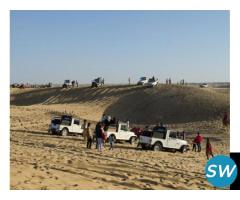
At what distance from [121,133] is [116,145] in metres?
1.32

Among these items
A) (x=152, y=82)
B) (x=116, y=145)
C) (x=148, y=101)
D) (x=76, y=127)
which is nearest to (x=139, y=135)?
(x=116, y=145)

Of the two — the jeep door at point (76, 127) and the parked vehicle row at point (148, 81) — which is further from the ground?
the parked vehicle row at point (148, 81)

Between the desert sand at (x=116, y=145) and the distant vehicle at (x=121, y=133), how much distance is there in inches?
19.9

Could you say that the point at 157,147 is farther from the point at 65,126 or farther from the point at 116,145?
the point at 65,126

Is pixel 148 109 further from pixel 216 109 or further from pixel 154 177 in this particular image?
pixel 154 177

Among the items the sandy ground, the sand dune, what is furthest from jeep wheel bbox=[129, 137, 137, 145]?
the sand dune

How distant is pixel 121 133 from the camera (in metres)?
27.4

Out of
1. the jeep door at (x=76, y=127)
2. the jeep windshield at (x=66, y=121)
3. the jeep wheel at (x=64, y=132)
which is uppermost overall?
the jeep windshield at (x=66, y=121)

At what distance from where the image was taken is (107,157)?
771 inches

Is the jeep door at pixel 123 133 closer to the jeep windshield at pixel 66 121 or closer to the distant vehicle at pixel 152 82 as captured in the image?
the jeep windshield at pixel 66 121

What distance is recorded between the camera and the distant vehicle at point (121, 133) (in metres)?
27.0

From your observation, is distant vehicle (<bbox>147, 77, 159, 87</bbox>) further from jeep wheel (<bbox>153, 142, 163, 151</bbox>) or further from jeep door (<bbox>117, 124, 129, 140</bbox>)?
jeep wheel (<bbox>153, 142, 163, 151</bbox>)

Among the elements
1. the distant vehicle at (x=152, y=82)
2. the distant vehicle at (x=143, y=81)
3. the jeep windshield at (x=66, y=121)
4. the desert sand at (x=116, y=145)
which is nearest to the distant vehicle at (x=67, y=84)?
the desert sand at (x=116, y=145)

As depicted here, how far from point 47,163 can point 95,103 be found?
141 ft
